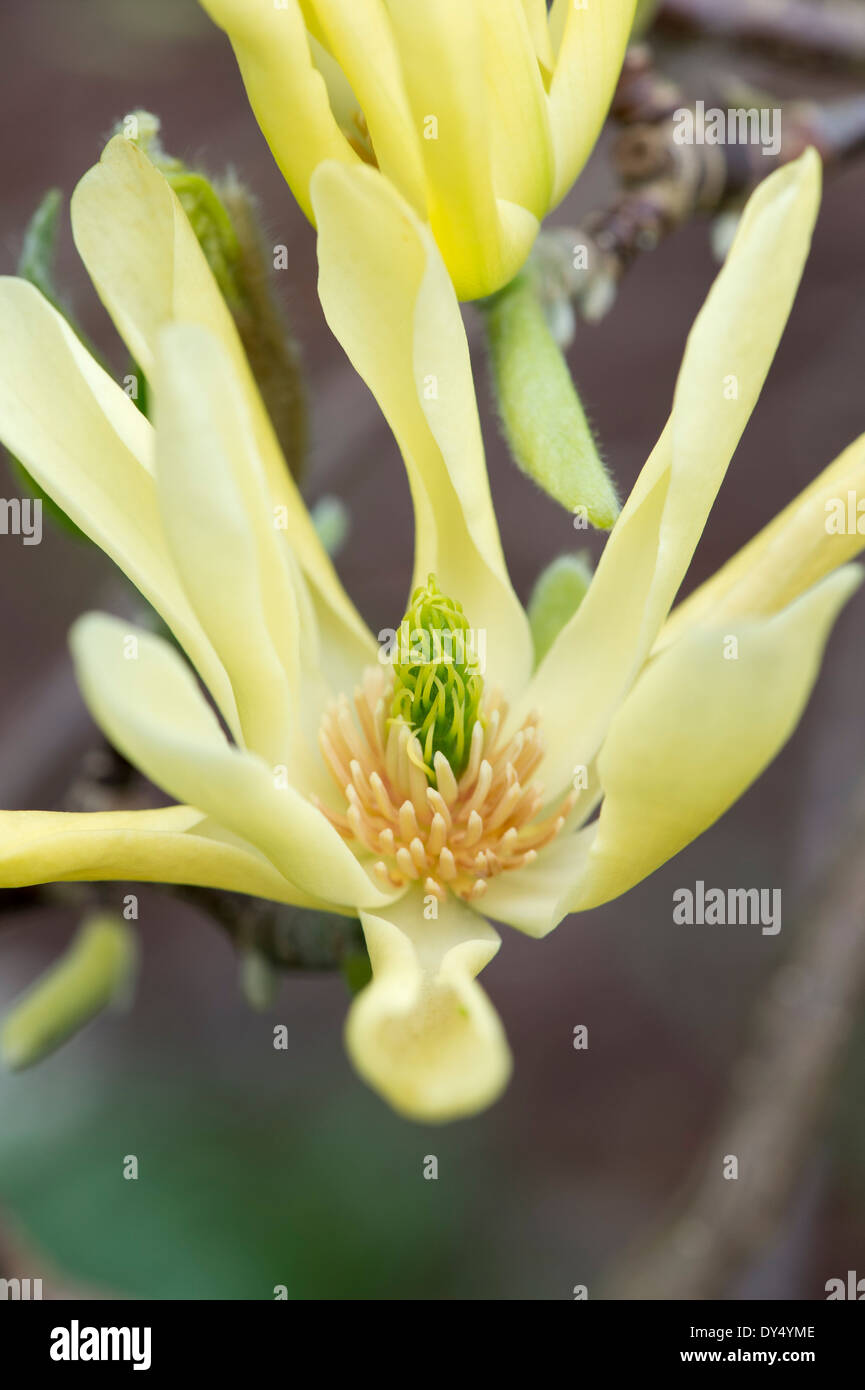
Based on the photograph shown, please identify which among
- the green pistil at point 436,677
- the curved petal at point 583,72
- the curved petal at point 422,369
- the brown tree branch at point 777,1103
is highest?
the curved petal at point 583,72

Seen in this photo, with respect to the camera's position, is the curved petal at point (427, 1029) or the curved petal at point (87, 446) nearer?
the curved petal at point (427, 1029)

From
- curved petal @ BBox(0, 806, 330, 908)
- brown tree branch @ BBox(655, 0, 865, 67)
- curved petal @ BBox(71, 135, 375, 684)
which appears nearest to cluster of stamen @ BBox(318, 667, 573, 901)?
curved petal @ BBox(0, 806, 330, 908)

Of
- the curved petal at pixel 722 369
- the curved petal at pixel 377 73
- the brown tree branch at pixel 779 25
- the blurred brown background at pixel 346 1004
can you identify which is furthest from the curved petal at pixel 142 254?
the blurred brown background at pixel 346 1004

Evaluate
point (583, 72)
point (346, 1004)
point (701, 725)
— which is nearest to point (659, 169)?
point (583, 72)

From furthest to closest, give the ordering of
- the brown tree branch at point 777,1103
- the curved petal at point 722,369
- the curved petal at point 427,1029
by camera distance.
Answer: the brown tree branch at point 777,1103 → the curved petal at point 722,369 → the curved petal at point 427,1029

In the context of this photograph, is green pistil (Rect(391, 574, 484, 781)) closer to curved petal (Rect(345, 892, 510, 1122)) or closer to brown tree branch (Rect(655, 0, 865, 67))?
curved petal (Rect(345, 892, 510, 1122))

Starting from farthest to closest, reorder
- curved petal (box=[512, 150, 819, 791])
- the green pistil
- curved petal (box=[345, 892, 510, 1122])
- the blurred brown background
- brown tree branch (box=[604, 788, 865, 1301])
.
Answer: the blurred brown background → brown tree branch (box=[604, 788, 865, 1301]) → the green pistil → curved petal (box=[512, 150, 819, 791]) → curved petal (box=[345, 892, 510, 1122])

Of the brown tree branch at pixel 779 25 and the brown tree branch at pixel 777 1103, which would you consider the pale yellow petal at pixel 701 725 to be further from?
the brown tree branch at pixel 779 25

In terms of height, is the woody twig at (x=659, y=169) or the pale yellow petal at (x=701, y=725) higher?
the woody twig at (x=659, y=169)
